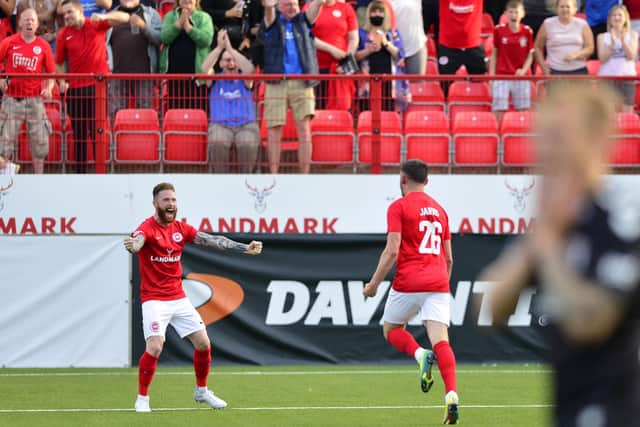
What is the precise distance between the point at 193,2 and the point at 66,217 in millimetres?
3323

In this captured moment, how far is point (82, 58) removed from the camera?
16031mm

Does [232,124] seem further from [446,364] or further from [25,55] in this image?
[446,364]

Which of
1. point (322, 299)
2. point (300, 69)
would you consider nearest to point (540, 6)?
point (300, 69)

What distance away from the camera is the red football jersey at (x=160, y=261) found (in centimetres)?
1089

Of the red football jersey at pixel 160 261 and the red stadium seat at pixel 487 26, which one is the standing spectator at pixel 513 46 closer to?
the red stadium seat at pixel 487 26

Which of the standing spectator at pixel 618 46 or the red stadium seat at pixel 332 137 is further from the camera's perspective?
the standing spectator at pixel 618 46

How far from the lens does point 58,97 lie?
15.4 meters

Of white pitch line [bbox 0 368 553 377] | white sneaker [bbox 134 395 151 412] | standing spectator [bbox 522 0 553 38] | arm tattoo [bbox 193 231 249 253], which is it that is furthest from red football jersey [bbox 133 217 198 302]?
standing spectator [bbox 522 0 553 38]

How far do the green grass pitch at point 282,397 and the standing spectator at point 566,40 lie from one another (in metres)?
4.52

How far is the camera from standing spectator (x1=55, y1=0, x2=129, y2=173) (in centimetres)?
1534

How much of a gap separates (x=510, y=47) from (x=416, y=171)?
7649 millimetres

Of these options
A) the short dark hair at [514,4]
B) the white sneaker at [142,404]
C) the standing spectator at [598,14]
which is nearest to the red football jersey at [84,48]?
the short dark hair at [514,4]

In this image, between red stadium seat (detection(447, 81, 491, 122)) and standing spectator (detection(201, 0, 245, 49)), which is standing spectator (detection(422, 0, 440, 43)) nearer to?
red stadium seat (detection(447, 81, 491, 122))

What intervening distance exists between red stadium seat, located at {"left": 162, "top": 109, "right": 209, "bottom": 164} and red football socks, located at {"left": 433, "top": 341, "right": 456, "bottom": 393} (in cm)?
639
